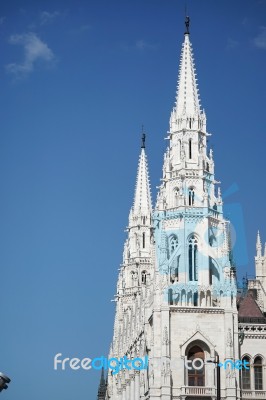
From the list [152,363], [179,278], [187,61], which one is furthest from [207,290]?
[187,61]

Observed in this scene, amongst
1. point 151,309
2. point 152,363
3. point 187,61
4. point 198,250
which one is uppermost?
point 187,61

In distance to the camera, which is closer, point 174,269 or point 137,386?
point 174,269

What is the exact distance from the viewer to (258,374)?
6244 centimetres

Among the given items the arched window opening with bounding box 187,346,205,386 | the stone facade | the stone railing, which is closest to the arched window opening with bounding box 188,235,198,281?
the stone facade

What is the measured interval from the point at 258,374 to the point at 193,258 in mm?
10743

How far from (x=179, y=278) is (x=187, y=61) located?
21049mm

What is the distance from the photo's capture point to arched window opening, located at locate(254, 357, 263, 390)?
62219 mm

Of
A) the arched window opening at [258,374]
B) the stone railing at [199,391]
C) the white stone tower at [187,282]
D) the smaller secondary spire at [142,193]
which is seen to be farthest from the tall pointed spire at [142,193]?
the stone railing at [199,391]

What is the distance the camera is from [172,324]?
61094 millimetres

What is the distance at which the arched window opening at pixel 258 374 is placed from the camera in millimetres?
62219

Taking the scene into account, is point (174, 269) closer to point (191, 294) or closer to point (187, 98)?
point (191, 294)

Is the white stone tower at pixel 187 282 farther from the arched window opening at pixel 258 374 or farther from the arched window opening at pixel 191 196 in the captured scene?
the arched window opening at pixel 258 374

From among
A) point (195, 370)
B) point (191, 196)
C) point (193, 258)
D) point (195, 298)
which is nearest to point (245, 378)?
point (195, 370)

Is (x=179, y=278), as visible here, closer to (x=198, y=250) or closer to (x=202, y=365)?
(x=198, y=250)
